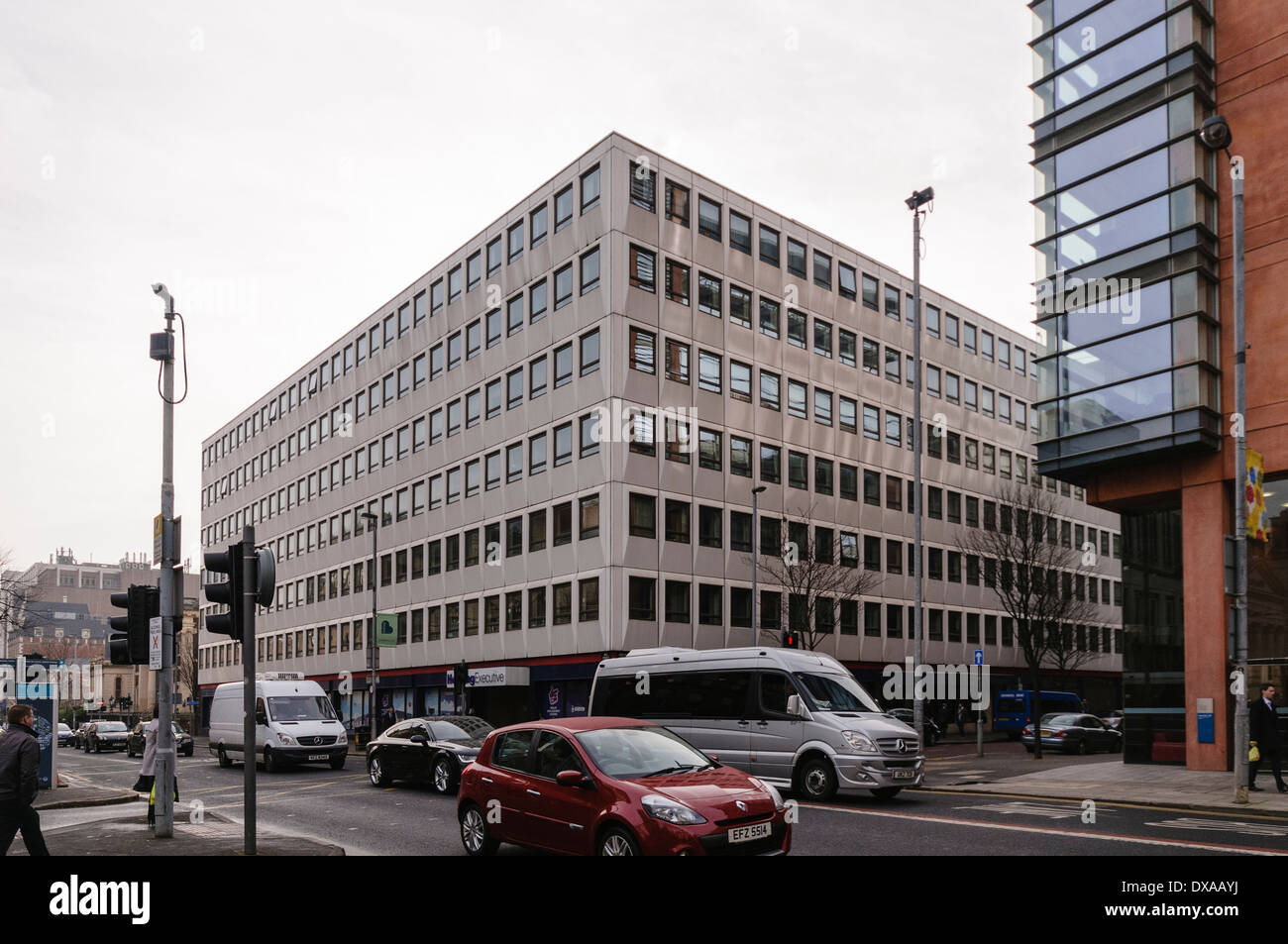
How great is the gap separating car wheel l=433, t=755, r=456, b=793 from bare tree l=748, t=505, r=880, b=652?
24.5 metres

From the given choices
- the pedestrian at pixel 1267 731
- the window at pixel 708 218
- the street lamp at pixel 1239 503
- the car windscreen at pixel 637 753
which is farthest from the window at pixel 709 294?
the car windscreen at pixel 637 753

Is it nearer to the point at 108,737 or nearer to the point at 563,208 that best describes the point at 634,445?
the point at 563,208

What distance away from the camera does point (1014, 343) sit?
65812 millimetres

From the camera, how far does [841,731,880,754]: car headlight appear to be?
17.2m

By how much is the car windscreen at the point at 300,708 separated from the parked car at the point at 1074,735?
21510 mm

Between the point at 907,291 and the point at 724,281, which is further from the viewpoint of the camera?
the point at 907,291

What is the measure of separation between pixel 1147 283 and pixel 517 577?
28074mm

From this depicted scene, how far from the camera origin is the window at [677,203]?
Answer: 44.2 meters

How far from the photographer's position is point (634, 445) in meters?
41.6

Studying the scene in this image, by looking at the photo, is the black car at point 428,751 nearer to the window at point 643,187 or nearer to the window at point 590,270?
the window at point 590,270

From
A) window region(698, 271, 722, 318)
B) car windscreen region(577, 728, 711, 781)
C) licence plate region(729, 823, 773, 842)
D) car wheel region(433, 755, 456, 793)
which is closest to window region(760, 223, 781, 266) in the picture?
window region(698, 271, 722, 318)
